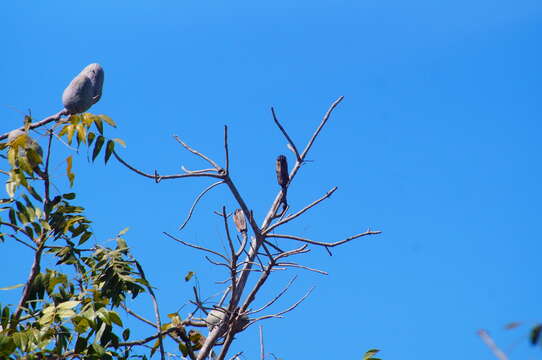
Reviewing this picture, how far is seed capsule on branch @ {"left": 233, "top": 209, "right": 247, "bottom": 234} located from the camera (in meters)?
3.87

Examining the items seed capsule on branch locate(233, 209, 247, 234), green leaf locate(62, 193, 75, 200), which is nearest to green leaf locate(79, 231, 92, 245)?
green leaf locate(62, 193, 75, 200)

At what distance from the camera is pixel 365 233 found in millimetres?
3443

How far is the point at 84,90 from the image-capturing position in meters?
3.94

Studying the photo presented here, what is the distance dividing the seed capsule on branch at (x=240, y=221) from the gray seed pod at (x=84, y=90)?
103 centimetres

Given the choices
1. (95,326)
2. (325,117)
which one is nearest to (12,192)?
(95,326)

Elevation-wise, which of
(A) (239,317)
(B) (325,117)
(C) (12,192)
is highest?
(B) (325,117)

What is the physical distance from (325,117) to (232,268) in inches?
35.6

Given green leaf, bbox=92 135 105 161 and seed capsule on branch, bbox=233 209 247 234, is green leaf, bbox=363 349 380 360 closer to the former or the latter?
seed capsule on branch, bbox=233 209 247 234

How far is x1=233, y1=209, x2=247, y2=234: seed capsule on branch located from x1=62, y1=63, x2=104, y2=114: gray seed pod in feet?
3.38

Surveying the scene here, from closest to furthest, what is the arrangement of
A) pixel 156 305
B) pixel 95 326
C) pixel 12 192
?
pixel 95 326 → pixel 12 192 → pixel 156 305

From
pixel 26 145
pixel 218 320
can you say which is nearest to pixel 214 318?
pixel 218 320

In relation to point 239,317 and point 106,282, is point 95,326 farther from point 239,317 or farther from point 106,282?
point 239,317

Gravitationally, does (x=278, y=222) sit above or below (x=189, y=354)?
above

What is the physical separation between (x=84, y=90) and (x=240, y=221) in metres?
1.12
